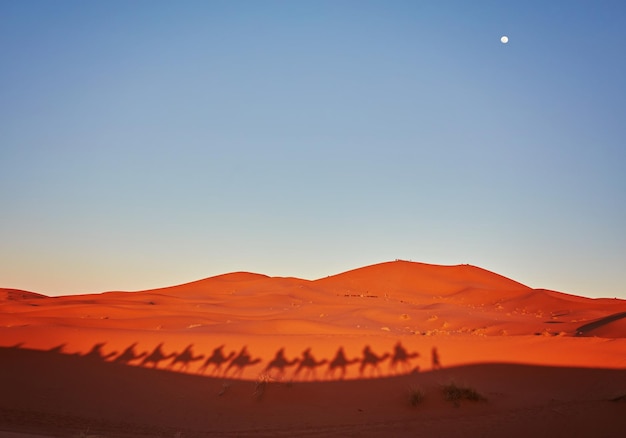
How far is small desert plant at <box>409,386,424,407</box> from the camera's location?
496 inches

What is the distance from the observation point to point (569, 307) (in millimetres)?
42750

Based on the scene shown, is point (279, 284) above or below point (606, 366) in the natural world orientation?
above

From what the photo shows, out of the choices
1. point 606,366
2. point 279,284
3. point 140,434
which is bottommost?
point 140,434

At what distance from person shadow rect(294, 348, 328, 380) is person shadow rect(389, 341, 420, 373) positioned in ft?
6.44

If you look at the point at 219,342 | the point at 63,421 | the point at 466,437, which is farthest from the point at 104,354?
the point at 466,437

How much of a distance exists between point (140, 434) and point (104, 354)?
22.9ft

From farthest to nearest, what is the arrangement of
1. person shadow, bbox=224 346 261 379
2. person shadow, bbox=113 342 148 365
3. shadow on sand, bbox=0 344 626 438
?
person shadow, bbox=113 342 148 365 < person shadow, bbox=224 346 261 379 < shadow on sand, bbox=0 344 626 438

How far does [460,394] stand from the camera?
41.4 feet

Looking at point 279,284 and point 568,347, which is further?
point 279,284

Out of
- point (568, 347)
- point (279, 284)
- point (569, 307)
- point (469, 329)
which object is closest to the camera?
point (568, 347)

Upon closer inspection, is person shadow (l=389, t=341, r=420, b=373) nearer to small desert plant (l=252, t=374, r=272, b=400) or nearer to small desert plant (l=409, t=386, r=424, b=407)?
small desert plant (l=409, t=386, r=424, b=407)

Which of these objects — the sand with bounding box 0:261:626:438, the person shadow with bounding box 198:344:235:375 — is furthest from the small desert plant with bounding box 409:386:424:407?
the person shadow with bounding box 198:344:235:375

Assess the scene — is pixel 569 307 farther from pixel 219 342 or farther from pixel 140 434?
pixel 140 434

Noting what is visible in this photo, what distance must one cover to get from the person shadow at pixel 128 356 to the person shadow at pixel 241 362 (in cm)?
302
